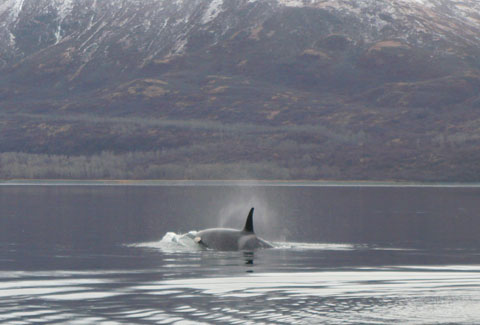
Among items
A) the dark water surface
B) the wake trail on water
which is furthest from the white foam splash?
the dark water surface

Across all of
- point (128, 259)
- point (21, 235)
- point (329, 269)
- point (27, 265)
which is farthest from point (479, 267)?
point (21, 235)

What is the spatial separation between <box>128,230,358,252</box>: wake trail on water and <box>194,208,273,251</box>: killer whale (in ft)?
2.13

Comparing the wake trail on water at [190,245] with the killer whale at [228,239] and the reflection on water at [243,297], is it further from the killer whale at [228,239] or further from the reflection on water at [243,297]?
the reflection on water at [243,297]

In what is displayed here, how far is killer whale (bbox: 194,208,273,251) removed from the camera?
49.9m

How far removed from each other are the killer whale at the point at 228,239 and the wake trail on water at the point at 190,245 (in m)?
0.65

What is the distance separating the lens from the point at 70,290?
32.9m

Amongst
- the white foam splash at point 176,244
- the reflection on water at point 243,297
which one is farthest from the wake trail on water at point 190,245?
the reflection on water at point 243,297

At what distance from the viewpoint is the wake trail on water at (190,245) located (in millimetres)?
52969

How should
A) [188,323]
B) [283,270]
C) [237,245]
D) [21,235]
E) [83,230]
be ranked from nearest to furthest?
[188,323] → [283,270] → [237,245] → [21,235] → [83,230]

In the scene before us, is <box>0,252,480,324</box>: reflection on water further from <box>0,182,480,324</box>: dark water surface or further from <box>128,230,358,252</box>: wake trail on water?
<box>128,230,358,252</box>: wake trail on water

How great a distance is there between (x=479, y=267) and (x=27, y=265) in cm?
2006

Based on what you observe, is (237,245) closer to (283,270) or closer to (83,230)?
(283,270)

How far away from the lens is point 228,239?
4994 centimetres

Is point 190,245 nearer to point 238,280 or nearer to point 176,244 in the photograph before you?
point 176,244
